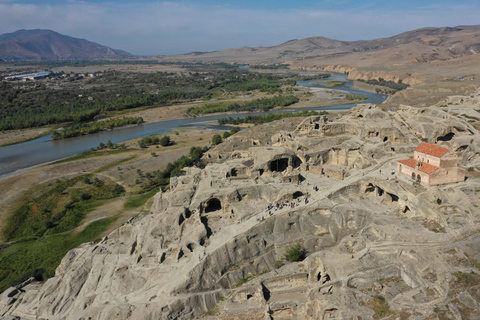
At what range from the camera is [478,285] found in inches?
784

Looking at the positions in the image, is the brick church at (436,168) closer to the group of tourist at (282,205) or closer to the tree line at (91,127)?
the group of tourist at (282,205)

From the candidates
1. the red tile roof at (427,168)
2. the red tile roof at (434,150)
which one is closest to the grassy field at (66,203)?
the red tile roof at (427,168)

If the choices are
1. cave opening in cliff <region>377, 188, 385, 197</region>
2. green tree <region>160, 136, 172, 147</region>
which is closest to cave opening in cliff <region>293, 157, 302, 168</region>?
cave opening in cliff <region>377, 188, 385, 197</region>

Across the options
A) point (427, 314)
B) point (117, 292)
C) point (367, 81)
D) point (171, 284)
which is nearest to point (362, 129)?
point (427, 314)

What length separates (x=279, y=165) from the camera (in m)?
38.0

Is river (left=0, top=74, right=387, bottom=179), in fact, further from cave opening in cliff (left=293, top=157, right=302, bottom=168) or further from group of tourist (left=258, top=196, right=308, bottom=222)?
group of tourist (left=258, top=196, right=308, bottom=222)

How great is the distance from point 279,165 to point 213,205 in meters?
9.62

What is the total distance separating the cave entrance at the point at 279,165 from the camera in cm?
3752

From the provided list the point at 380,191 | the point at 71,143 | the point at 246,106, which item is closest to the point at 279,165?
the point at 380,191

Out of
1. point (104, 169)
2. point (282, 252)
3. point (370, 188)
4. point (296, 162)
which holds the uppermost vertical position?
point (296, 162)

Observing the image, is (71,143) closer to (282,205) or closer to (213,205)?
(213,205)

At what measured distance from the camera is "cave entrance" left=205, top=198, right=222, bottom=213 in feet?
107

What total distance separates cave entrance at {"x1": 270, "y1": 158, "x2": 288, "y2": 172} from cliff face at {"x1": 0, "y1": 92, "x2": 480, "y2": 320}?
0.13 meters

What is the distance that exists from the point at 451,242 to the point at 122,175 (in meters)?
47.8
